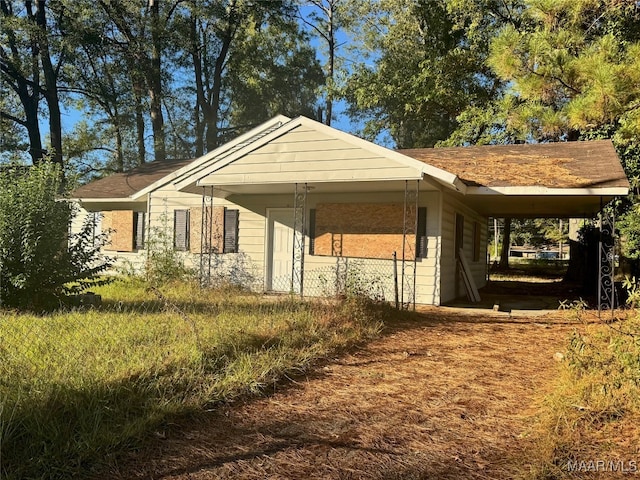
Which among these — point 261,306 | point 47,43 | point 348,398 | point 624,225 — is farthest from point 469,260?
point 47,43

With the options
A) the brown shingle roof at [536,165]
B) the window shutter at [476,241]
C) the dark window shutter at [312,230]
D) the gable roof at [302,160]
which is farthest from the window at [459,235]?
the dark window shutter at [312,230]

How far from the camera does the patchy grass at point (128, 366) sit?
2963 mm

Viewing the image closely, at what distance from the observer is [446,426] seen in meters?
3.50

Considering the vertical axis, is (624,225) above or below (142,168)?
below

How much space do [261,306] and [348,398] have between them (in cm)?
389

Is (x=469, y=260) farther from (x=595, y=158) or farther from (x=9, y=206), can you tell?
(x=9, y=206)

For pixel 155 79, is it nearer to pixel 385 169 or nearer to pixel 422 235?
pixel 422 235

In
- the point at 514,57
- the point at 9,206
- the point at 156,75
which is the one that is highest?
the point at 156,75

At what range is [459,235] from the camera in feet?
39.0

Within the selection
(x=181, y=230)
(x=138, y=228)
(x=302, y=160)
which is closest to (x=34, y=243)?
(x=302, y=160)

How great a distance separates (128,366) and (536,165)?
9.18 m

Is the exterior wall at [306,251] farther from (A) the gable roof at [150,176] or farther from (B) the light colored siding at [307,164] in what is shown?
(B) the light colored siding at [307,164]

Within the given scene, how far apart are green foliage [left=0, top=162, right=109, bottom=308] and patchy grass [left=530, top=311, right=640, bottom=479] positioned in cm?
685

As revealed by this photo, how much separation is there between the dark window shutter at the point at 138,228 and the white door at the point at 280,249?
418cm
